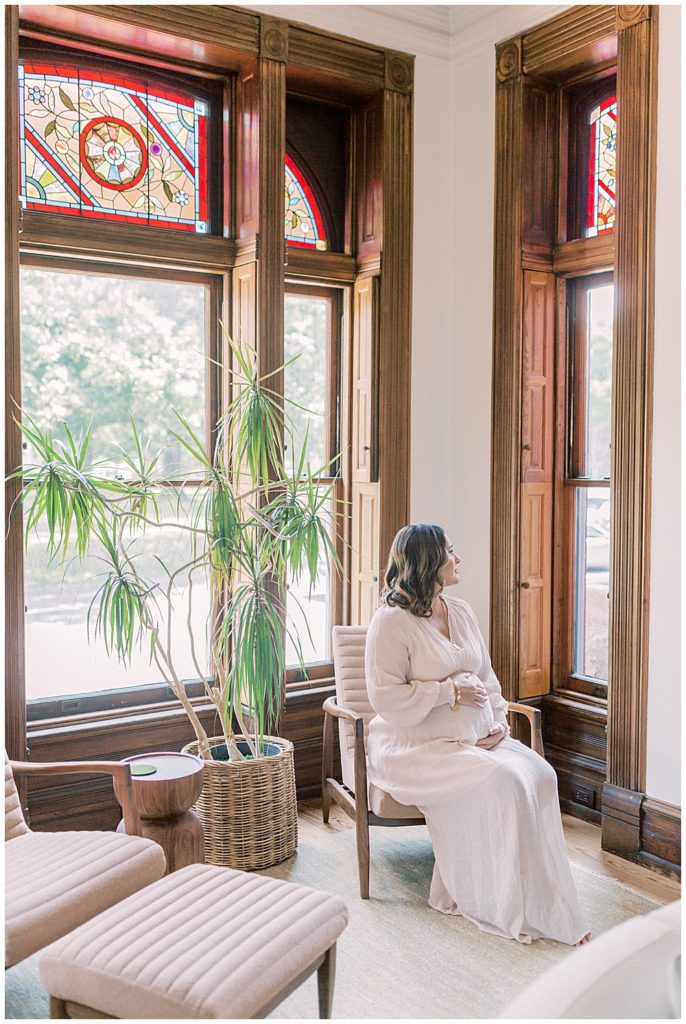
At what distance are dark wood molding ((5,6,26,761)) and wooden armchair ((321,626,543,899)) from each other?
1.18m

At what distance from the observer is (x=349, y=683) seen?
3.82m

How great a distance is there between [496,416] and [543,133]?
1.31m

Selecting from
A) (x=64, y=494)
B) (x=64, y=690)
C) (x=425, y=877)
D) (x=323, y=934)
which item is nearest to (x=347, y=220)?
(x=64, y=494)

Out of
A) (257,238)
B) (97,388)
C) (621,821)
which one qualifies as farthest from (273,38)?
(621,821)

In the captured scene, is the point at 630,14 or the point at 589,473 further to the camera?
the point at 589,473

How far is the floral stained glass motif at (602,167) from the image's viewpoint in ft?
13.7

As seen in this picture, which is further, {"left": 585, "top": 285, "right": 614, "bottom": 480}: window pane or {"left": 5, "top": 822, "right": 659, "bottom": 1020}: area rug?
{"left": 585, "top": 285, "right": 614, "bottom": 480}: window pane

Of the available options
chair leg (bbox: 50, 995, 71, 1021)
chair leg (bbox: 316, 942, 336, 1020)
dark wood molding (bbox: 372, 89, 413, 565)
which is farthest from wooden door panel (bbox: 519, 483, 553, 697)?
chair leg (bbox: 50, 995, 71, 1021)

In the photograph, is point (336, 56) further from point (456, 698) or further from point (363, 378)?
point (456, 698)

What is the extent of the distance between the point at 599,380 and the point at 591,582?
36.5 inches

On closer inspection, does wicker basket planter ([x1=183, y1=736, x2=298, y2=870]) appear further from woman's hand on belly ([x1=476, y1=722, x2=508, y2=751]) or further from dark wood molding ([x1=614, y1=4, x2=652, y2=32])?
dark wood molding ([x1=614, y1=4, x2=652, y2=32])

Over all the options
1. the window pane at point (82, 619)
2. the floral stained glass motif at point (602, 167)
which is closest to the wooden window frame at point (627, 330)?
the floral stained glass motif at point (602, 167)

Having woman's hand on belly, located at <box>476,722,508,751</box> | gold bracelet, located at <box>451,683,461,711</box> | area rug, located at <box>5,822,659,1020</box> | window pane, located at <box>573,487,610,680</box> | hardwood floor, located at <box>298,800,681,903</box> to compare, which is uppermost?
window pane, located at <box>573,487,610,680</box>

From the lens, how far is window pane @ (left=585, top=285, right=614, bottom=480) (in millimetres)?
4242
